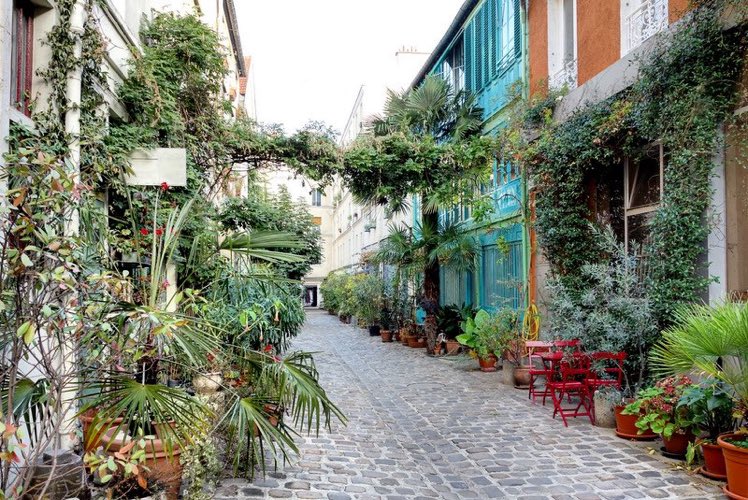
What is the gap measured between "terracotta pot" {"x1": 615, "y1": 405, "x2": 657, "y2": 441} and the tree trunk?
8.07 m

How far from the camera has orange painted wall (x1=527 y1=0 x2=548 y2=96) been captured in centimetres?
1109

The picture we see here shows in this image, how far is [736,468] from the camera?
4.55m

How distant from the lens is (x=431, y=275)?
Answer: 15.3 metres

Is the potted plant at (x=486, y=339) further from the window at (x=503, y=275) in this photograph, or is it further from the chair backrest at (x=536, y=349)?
the chair backrest at (x=536, y=349)

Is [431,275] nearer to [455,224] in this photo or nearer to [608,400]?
[455,224]

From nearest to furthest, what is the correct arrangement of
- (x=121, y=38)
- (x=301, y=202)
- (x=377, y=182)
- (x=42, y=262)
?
(x=42, y=262), (x=121, y=38), (x=377, y=182), (x=301, y=202)

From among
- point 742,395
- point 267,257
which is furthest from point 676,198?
point 267,257

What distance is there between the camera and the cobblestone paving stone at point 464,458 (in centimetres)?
497

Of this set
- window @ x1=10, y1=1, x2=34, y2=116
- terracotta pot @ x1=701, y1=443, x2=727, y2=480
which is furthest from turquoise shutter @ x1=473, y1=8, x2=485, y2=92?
terracotta pot @ x1=701, y1=443, x2=727, y2=480

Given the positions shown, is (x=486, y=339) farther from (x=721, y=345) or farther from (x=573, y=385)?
(x=721, y=345)

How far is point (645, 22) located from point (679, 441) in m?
5.57

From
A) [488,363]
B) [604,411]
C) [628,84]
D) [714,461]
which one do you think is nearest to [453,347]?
[488,363]

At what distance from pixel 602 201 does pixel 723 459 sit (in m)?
5.20

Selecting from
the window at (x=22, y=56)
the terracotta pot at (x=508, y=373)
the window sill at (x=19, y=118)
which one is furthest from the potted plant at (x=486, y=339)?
the window at (x=22, y=56)
